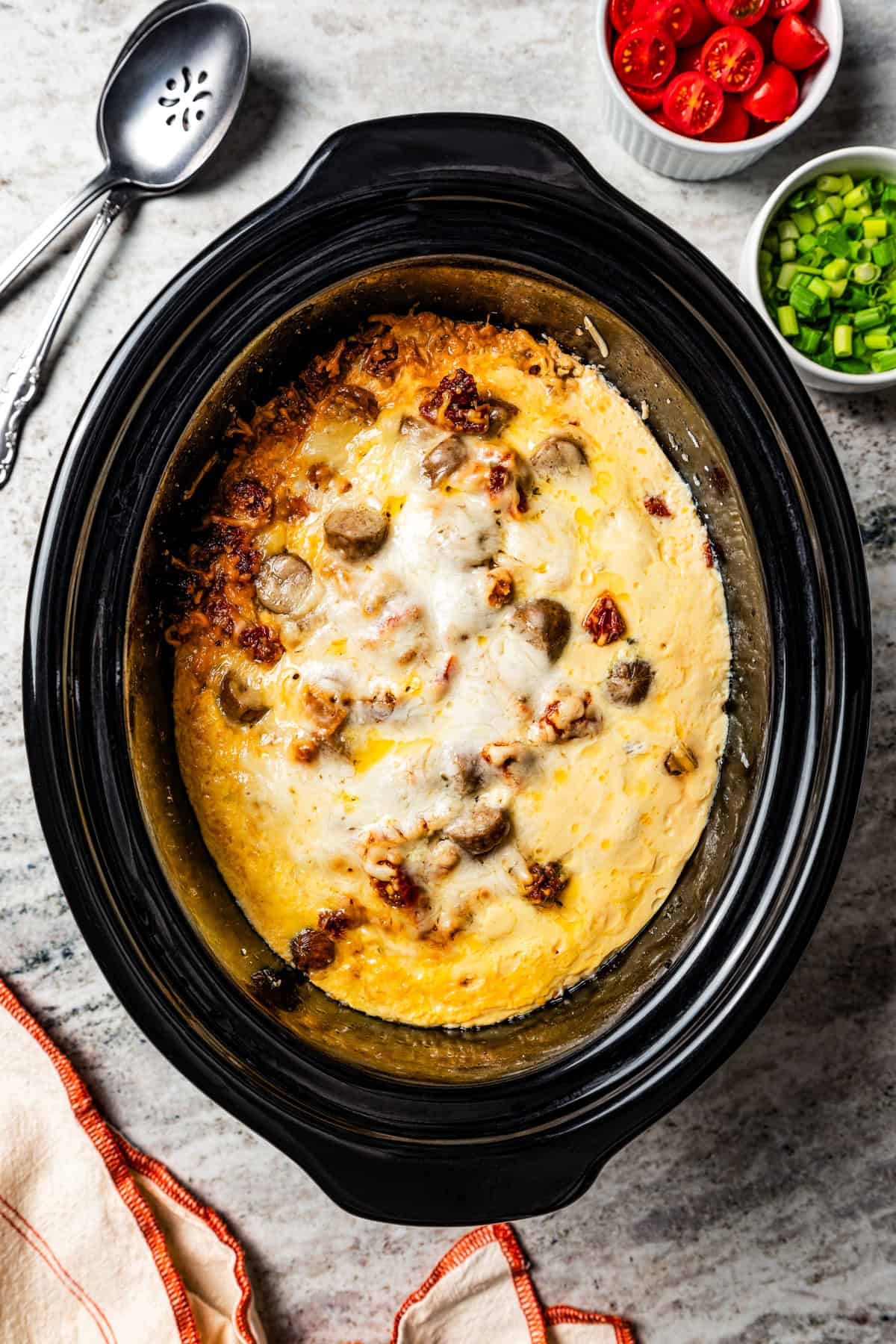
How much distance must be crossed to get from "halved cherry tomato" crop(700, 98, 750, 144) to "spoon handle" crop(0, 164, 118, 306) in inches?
56.7

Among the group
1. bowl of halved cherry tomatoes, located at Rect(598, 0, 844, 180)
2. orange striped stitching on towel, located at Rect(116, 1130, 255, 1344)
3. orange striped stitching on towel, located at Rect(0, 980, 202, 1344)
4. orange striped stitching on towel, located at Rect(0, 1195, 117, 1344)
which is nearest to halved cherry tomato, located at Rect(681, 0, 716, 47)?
bowl of halved cherry tomatoes, located at Rect(598, 0, 844, 180)

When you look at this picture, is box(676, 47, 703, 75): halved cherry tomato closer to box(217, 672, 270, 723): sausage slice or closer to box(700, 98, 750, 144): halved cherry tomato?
box(700, 98, 750, 144): halved cherry tomato

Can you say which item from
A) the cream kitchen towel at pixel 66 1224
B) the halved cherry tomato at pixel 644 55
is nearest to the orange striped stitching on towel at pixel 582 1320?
the cream kitchen towel at pixel 66 1224

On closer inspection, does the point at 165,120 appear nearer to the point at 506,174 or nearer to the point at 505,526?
the point at 506,174

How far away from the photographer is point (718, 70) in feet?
8.34

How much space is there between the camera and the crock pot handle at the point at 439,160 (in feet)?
6.95

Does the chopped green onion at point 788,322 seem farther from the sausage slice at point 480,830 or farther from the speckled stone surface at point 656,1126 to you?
the sausage slice at point 480,830

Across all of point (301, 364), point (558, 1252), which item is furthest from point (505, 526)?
point (558, 1252)

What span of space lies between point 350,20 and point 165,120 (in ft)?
1.76

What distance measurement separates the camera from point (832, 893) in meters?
2.77

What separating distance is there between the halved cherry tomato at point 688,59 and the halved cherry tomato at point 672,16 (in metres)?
0.05

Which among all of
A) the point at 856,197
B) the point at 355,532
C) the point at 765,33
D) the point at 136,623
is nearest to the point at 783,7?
the point at 765,33

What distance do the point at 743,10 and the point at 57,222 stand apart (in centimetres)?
170

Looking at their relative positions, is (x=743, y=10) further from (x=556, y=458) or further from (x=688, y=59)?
(x=556, y=458)
